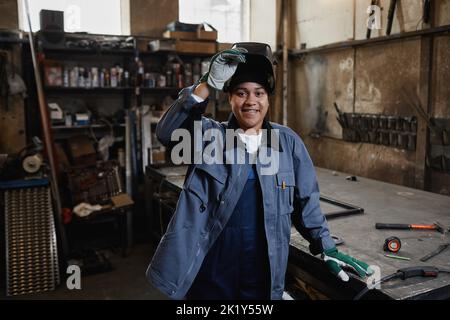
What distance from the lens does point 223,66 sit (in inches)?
56.1

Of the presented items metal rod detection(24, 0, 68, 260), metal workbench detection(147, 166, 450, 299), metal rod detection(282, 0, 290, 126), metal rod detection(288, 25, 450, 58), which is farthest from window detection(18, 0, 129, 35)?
metal workbench detection(147, 166, 450, 299)

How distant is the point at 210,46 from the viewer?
15.6 feet

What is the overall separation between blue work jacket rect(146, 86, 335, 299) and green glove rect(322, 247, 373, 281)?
0.03 metres

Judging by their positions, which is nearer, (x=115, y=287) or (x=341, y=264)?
(x=341, y=264)

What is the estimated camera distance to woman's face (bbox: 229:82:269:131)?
155cm

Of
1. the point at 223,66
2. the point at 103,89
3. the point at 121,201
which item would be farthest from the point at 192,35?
the point at 223,66

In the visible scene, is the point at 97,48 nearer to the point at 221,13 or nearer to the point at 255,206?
the point at 221,13

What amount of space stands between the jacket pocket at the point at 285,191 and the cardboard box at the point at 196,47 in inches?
132

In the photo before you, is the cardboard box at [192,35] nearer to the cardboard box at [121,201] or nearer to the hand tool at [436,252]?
the cardboard box at [121,201]

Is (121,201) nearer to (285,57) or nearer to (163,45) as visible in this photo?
(163,45)

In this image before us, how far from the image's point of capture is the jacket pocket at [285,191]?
1.54 metres

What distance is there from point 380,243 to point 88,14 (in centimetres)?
411
